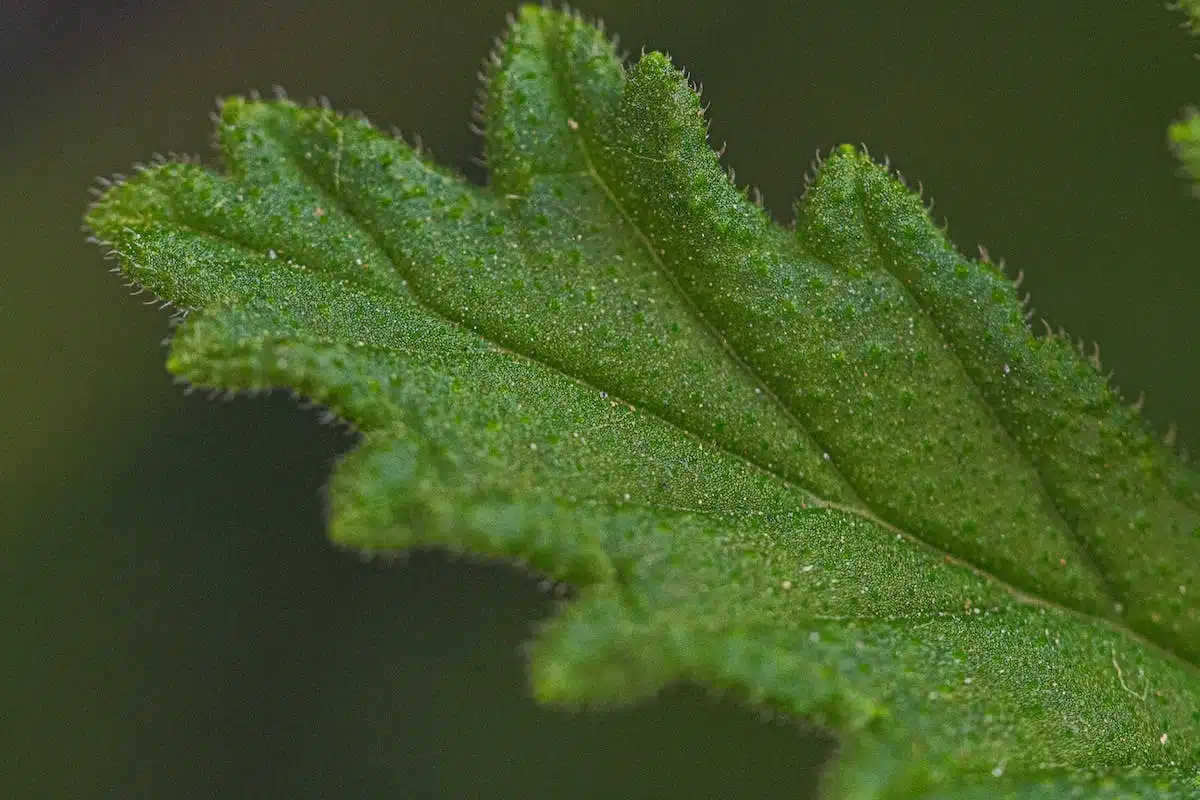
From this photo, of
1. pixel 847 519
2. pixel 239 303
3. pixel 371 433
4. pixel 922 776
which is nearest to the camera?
pixel 922 776

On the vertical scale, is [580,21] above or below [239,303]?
above

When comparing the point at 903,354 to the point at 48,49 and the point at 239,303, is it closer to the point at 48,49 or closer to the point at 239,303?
the point at 239,303

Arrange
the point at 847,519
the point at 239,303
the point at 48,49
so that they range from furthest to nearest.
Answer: the point at 48,49 → the point at 847,519 → the point at 239,303

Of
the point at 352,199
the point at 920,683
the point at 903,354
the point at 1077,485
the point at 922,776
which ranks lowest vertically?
the point at 922,776

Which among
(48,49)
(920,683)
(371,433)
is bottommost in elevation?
(920,683)

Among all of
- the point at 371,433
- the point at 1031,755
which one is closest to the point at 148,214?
the point at 371,433

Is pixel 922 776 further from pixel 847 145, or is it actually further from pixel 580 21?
pixel 580 21

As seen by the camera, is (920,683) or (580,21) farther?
(580,21)

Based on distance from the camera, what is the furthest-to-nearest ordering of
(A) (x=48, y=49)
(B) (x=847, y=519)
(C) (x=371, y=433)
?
(A) (x=48, y=49) → (B) (x=847, y=519) → (C) (x=371, y=433)

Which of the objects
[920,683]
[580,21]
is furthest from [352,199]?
[920,683]
